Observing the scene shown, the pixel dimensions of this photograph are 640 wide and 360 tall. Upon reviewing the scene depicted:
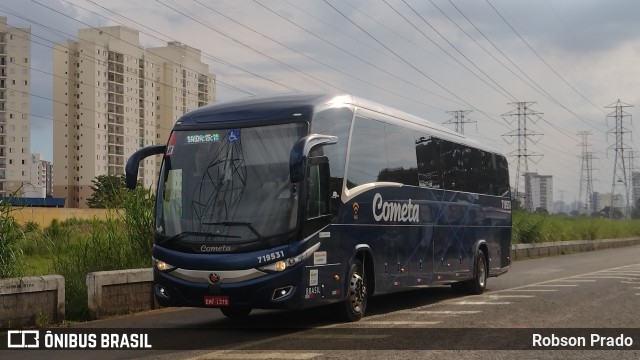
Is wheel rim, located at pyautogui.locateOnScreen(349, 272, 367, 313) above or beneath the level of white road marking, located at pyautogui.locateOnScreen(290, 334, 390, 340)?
above

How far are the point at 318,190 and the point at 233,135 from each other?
1435 millimetres

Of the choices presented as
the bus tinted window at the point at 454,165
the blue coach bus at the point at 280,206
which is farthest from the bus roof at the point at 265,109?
the bus tinted window at the point at 454,165

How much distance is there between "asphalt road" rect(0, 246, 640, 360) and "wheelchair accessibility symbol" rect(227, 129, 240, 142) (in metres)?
2.70

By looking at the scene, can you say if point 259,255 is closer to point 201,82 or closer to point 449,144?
point 449,144

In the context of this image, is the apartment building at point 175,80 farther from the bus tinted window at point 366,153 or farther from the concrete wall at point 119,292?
the bus tinted window at point 366,153

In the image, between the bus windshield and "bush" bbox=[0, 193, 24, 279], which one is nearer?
the bus windshield

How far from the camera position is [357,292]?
1241cm

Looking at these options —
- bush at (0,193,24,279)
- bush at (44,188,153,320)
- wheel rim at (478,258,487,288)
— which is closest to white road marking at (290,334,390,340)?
bush at (0,193,24,279)

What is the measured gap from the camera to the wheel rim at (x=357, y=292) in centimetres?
1227

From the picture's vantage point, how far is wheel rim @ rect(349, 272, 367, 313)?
12266mm

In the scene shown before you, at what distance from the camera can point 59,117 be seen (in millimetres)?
132875

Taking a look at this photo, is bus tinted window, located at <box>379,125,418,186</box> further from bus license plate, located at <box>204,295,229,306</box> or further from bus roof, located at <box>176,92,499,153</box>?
bus license plate, located at <box>204,295,229,306</box>

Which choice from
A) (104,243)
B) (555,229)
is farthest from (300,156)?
(555,229)

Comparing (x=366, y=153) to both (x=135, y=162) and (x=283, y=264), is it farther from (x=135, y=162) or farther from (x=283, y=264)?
(x=135, y=162)
